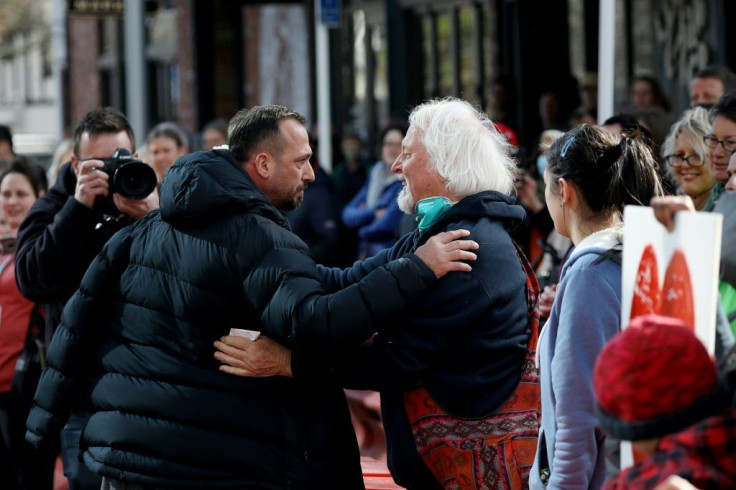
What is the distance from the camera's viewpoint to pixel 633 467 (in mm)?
2441

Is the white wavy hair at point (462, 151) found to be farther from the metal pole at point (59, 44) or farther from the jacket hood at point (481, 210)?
the metal pole at point (59, 44)

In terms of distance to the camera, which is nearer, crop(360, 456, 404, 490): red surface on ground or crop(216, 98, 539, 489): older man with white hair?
crop(216, 98, 539, 489): older man with white hair

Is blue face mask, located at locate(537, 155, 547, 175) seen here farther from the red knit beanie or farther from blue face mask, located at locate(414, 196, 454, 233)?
the red knit beanie

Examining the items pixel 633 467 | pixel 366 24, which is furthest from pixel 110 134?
pixel 366 24

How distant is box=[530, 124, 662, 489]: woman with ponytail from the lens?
3244 mm

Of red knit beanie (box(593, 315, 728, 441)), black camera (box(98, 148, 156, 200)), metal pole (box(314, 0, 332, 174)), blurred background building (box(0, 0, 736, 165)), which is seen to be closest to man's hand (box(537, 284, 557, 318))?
black camera (box(98, 148, 156, 200))

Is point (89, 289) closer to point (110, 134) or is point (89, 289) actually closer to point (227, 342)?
point (227, 342)

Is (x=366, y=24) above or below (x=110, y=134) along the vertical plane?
above

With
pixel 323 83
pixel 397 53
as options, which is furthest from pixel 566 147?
pixel 397 53

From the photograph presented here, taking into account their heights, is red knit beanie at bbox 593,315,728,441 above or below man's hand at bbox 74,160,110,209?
below

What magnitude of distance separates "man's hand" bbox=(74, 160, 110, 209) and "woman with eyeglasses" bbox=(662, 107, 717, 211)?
2.36 metres

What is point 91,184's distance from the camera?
490 centimetres

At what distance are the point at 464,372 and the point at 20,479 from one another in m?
3.19

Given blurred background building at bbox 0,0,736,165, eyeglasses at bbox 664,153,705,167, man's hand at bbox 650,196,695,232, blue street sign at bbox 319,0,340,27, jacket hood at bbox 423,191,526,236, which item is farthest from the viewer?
blurred background building at bbox 0,0,736,165
